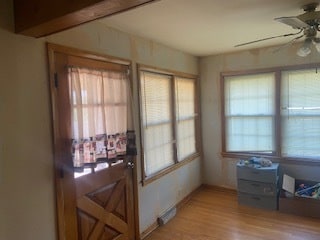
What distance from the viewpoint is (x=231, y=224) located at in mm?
3203

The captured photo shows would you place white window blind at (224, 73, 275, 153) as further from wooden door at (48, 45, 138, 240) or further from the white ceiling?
wooden door at (48, 45, 138, 240)

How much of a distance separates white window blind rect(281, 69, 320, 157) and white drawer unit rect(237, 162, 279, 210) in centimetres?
43

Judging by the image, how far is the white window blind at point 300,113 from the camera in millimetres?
3598

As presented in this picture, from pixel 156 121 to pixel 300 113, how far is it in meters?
2.16

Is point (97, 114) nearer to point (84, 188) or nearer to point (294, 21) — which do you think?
point (84, 188)

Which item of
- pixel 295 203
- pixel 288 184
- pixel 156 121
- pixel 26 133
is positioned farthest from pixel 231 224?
pixel 26 133

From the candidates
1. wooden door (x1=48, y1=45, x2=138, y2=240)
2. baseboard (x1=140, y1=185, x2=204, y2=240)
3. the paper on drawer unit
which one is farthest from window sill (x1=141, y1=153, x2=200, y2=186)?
the paper on drawer unit

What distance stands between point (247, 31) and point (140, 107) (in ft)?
4.99

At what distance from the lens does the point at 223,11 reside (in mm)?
2234

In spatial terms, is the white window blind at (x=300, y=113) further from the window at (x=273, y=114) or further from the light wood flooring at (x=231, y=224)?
the light wood flooring at (x=231, y=224)

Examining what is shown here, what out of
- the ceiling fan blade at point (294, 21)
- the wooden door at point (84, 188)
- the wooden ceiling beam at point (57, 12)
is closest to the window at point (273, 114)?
the ceiling fan blade at point (294, 21)

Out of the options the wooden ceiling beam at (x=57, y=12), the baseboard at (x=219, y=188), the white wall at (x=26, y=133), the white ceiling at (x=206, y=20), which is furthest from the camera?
the baseboard at (x=219, y=188)

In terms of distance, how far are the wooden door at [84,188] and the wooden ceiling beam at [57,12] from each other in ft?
1.00

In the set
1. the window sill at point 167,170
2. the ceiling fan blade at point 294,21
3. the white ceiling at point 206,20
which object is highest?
the white ceiling at point 206,20
